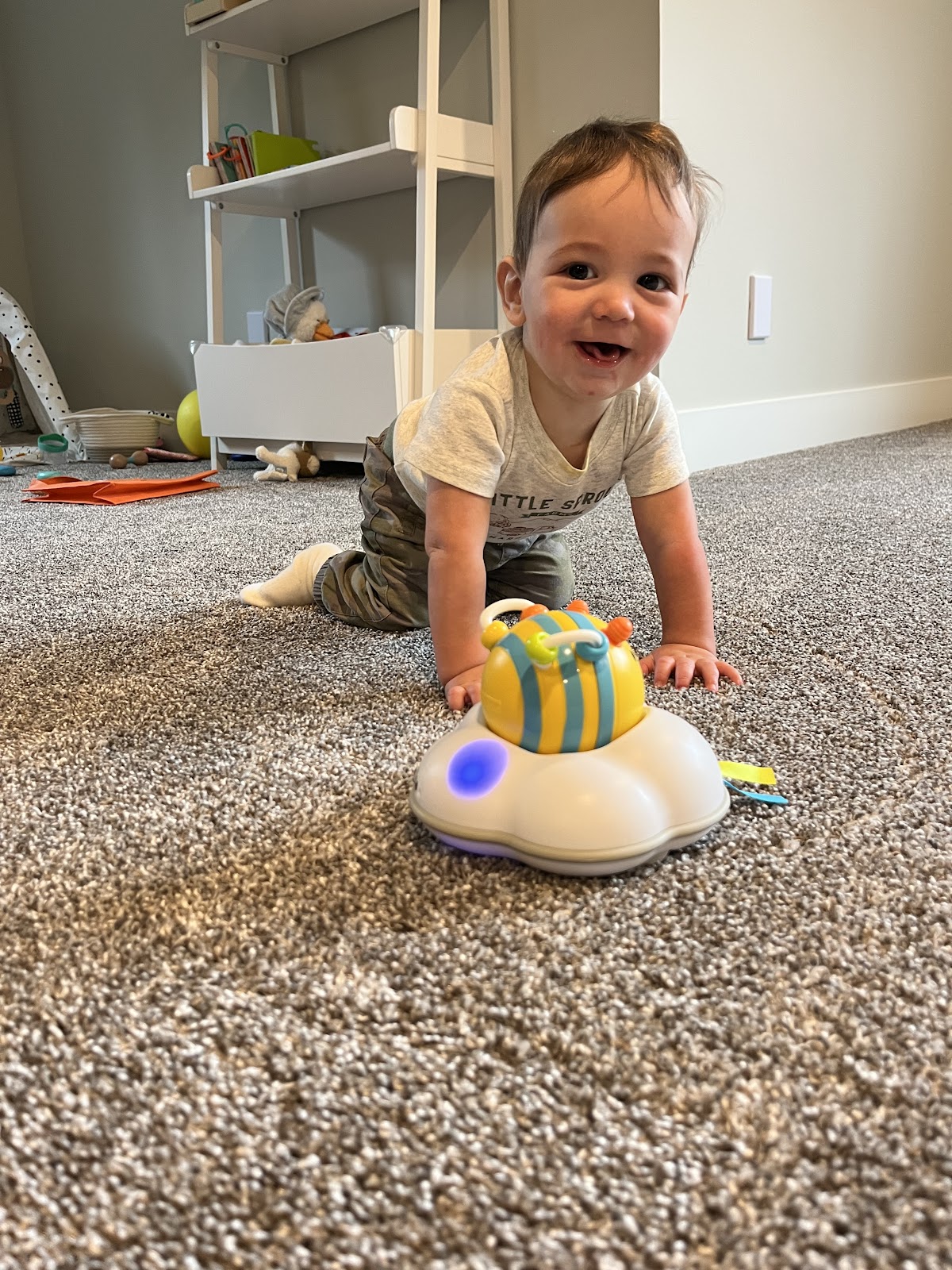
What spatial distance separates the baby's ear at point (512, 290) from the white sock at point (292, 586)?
0.32 m

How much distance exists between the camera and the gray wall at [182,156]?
1.72 m

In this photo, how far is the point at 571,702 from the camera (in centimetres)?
49

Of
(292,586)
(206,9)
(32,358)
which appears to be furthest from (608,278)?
(32,358)

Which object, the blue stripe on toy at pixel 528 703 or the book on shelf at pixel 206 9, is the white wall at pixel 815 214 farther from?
the blue stripe on toy at pixel 528 703

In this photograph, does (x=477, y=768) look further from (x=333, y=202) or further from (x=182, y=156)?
(x=182, y=156)

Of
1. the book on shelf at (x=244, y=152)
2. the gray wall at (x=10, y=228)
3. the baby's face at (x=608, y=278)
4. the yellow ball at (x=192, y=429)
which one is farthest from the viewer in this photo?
the gray wall at (x=10, y=228)

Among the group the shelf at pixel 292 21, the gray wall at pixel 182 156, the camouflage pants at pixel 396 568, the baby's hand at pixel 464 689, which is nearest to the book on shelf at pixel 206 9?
the shelf at pixel 292 21

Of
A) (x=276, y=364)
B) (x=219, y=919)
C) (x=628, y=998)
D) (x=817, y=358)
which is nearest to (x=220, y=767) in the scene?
(x=219, y=919)

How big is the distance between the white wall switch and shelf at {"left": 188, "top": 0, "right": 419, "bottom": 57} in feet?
2.96

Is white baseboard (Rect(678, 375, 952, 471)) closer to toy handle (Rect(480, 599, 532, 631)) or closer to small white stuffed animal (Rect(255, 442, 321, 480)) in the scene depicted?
small white stuffed animal (Rect(255, 442, 321, 480))

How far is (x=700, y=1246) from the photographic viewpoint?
0.27 meters

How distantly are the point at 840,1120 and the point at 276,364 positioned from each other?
1.92 metres

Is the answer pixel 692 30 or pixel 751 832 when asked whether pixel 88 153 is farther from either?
pixel 751 832

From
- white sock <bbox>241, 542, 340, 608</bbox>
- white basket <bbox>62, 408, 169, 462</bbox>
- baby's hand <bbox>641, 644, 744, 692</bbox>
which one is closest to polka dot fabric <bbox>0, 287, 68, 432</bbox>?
white basket <bbox>62, 408, 169, 462</bbox>
